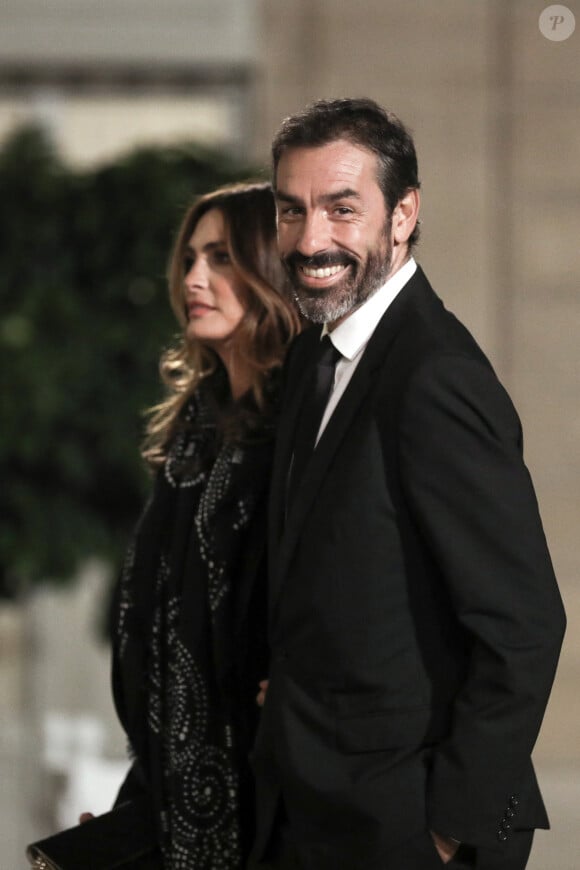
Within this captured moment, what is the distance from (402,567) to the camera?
4.57 feet

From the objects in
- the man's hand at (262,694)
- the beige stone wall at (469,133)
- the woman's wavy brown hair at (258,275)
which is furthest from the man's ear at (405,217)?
the beige stone wall at (469,133)

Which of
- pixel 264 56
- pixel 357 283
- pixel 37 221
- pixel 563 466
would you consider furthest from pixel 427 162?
pixel 357 283

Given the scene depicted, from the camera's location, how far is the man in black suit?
134 cm

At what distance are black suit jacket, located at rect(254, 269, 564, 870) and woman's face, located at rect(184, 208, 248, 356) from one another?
1.72 ft

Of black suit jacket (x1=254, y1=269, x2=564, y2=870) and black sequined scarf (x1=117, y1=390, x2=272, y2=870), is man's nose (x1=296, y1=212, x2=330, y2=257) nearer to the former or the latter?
black suit jacket (x1=254, y1=269, x2=564, y2=870)

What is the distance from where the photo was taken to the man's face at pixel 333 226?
55.2 inches

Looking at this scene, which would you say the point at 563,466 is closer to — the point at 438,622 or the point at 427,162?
the point at 438,622

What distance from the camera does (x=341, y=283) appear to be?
143 cm

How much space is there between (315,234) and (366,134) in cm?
13

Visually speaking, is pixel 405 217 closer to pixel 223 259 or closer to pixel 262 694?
pixel 223 259

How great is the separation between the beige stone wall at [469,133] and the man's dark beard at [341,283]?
110 inches

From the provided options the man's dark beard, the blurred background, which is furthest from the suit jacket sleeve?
the blurred background

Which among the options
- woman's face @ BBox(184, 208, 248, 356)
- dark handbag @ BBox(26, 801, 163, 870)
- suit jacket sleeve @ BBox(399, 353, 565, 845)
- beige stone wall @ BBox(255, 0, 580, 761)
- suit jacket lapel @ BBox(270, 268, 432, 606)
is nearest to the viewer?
suit jacket sleeve @ BBox(399, 353, 565, 845)

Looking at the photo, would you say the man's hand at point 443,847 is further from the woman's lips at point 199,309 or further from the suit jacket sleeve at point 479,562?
the woman's lips at point 199,309
